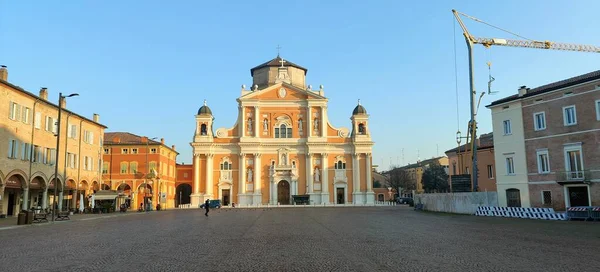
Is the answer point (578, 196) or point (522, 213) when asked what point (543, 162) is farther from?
point (522, 213)

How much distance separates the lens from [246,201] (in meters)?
56.4

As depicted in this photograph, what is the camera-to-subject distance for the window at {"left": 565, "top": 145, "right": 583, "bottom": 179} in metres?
27.7

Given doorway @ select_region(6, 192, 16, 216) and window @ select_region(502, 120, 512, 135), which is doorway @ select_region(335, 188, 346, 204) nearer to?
window @ select_region(502, 120, 512, 135)

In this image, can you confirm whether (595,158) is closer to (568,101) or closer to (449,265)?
(568,101)

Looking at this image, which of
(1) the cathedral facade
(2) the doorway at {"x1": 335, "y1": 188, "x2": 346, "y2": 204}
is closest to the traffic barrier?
(1) the cathedral facade

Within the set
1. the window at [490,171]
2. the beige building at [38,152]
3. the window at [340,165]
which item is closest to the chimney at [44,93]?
the beige building at [38,152]

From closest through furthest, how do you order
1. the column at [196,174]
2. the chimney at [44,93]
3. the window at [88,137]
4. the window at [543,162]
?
the window at [543,162], the chimney at [44,93], the window at [88,137], the column at [196,174]

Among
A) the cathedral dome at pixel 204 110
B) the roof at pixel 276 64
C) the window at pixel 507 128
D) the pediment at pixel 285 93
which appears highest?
the roof at pixel 276 64

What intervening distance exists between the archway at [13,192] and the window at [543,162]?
35977 mm

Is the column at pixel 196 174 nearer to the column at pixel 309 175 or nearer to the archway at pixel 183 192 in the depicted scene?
the column at pixel 309 175

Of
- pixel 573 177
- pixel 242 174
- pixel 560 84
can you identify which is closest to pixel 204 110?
pixel 242 174

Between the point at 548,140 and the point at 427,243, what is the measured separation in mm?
21887

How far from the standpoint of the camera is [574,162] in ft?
92.4

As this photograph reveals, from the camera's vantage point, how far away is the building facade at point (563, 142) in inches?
1067
